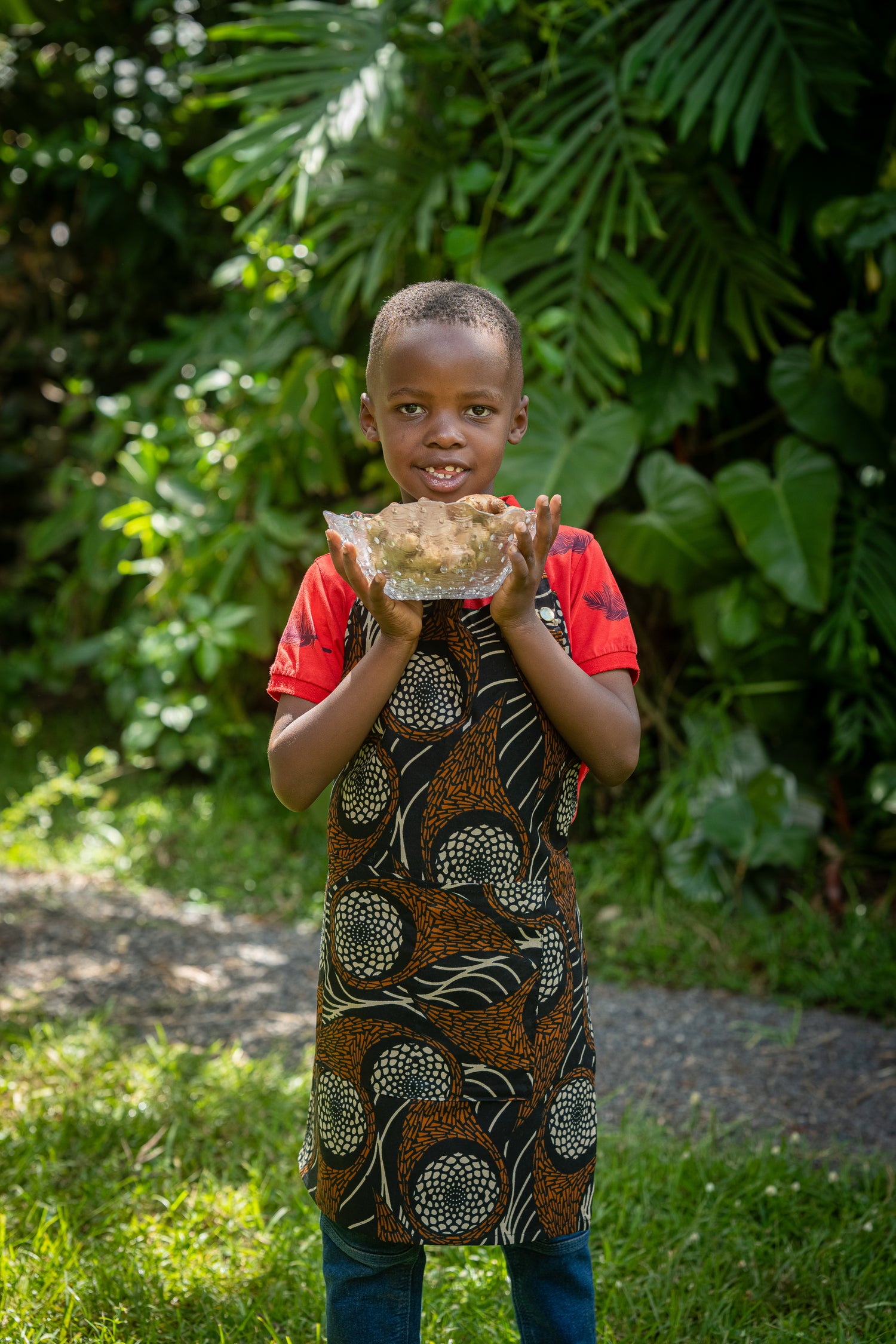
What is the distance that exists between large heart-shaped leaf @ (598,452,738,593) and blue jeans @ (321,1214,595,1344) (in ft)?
7.36

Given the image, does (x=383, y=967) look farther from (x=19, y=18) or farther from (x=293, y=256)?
(x=19, y=18)

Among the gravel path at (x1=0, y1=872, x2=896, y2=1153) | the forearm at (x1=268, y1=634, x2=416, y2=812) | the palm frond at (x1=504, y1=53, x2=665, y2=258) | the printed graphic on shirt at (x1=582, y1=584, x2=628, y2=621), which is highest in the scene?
the palm frond at (x1=504, y1=53, x2=665, y2=258)

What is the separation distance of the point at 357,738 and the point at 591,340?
2.39m

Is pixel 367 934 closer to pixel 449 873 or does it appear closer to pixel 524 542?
pixel 449 873

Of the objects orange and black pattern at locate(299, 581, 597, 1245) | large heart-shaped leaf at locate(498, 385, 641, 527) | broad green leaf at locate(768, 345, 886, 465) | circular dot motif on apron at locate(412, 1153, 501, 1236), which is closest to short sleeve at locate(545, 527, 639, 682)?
orange and black pattern at locate(299, 581, 597, 1245)

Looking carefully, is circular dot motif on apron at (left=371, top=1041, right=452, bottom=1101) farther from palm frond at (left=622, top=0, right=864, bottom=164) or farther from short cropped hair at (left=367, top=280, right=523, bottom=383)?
palm frond at (left=622, top=0, right=864, bottom=164)

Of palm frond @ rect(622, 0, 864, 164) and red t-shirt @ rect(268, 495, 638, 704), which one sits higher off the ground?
palm frond @ rect(622, 0, 864, 164)

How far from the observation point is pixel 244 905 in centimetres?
367

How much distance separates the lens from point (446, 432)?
4.07 feet

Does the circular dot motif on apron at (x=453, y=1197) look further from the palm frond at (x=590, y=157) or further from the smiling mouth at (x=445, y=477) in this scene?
the palm frond at (x=590, y=157)

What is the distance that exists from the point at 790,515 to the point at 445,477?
6.92 feet

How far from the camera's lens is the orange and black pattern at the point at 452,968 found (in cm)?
125

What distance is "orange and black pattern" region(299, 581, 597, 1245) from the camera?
125 centimetres

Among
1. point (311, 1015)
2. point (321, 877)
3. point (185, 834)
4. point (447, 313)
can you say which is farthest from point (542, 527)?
point (185, 834)
